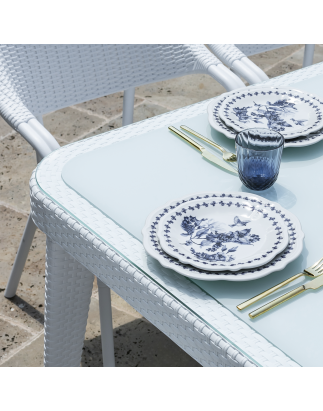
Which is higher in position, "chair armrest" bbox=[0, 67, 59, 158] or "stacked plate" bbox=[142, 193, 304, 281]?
"stacked plate" bbox=[142, 193, 304, 281]

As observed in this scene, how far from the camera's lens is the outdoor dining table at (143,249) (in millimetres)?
735

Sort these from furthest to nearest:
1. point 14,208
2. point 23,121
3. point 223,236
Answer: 1. point 14,208
2. point 23,121
3. point 223,236

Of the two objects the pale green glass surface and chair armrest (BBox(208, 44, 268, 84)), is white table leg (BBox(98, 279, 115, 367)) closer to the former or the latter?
the pale green glass surface

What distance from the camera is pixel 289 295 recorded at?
2.54ft

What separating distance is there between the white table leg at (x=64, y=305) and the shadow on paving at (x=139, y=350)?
0.30 m

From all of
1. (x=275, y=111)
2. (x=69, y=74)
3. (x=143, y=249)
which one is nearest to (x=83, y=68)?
(x=69, y=74)

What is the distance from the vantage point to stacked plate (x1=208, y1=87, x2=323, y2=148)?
1.11 m

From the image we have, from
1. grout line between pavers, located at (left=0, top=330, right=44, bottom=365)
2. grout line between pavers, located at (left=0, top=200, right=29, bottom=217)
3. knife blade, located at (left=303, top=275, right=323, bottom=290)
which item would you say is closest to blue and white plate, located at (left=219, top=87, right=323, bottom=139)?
knife blade, located at (left=303, top=275, right=323, bottom=290)

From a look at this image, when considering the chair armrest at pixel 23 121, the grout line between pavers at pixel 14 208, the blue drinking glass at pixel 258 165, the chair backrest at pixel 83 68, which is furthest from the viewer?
the grout line between pavers at pixel 14 208

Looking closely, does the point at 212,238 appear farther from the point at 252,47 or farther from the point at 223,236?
the point at 252,47

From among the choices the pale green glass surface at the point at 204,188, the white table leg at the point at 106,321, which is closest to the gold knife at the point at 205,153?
the pale green glass surface at the point at 204,188

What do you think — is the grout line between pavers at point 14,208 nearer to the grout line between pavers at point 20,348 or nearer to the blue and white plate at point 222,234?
the grout line between pavers at point 20,348

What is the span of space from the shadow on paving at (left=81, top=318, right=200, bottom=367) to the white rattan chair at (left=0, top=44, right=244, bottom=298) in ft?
1.13

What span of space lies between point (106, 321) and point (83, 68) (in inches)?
27.1
